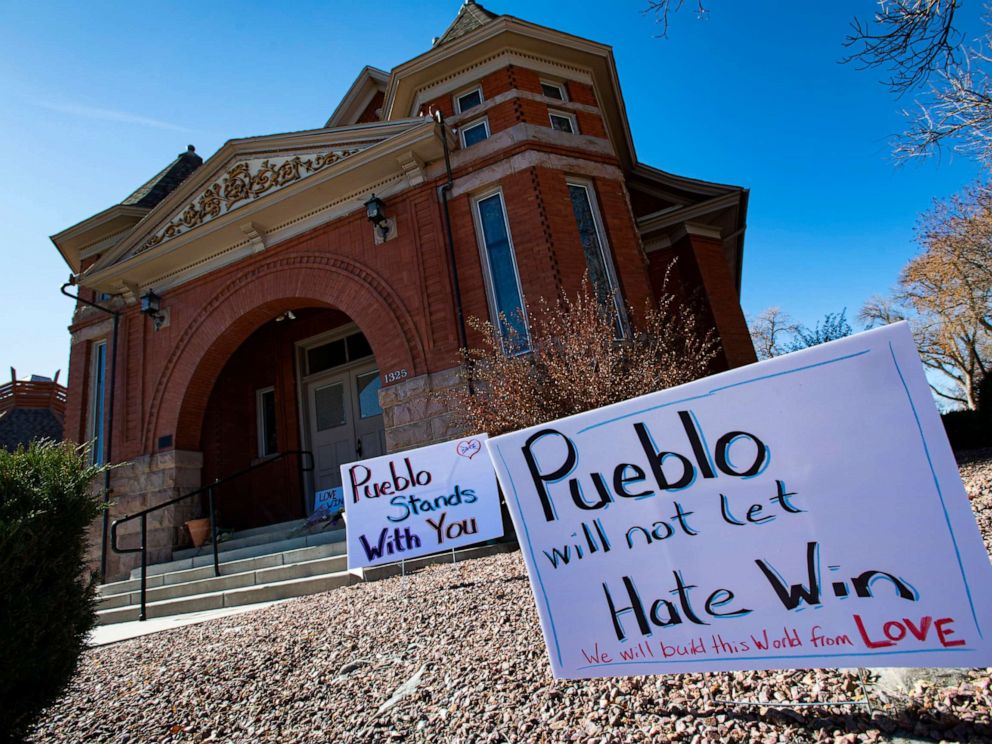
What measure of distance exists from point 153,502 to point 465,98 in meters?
9.50

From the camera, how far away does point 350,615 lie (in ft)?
12.4

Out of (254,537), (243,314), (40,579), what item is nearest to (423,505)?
(40,579)

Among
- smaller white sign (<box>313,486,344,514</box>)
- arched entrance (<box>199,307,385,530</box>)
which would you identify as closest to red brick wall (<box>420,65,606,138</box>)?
arched entrance (<box>199,307,385,530</box>)

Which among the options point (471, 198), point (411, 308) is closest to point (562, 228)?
point (471, 198)

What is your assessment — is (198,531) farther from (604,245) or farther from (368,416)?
(604,245)

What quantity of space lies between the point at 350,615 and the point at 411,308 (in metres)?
5.35

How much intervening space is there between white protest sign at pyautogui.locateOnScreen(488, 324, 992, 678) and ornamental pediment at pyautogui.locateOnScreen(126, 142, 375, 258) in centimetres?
866

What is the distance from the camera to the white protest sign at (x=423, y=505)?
4.77 m

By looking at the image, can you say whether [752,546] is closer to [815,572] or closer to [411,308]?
[815,572]

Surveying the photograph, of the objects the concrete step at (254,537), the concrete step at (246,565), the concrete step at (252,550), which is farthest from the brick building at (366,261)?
the concrete step at (246,565)

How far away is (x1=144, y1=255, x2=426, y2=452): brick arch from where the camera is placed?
8758 millimetres

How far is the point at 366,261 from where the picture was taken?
348 inches

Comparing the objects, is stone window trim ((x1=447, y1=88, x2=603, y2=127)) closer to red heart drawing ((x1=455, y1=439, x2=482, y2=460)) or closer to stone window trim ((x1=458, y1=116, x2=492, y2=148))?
stone window trim ((x1=458, y1=116, x2=492, y2=148))

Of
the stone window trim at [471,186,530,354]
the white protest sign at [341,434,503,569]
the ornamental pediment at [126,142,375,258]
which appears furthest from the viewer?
the ornamental pediment at [126,142,375,258]
